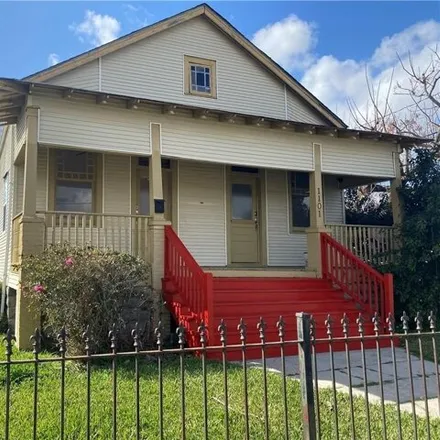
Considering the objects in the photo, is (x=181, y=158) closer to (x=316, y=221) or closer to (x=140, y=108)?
(x=140, y=108)

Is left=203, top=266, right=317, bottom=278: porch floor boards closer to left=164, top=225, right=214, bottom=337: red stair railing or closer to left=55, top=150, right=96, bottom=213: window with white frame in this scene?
left=164, top=225, right=214, bottom=337: red stair railing

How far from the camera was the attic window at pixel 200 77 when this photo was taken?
1285 centimetres

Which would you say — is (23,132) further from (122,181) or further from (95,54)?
(95,54)

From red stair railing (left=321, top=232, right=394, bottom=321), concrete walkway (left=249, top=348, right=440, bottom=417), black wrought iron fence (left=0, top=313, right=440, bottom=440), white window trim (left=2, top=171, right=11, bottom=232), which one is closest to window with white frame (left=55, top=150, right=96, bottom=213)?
white window trim (left=2, top=171, right=11, bottom=232)

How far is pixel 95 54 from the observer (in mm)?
11648

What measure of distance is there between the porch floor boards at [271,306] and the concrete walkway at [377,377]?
1.44 feet

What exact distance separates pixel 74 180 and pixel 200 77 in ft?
15.5

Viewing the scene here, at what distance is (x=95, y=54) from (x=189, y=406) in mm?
9377

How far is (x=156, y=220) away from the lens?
9.16m

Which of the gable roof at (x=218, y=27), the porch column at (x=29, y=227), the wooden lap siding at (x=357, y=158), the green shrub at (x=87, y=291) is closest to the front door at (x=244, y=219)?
the wooden lap siding at (x=357, y=158)

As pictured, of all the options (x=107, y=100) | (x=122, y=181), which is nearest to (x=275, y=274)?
(x=122, y=181)

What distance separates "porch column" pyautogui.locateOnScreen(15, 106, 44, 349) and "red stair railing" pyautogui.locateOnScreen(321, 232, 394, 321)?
19.6ft

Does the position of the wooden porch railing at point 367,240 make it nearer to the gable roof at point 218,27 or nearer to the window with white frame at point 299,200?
the window with white frame at point 299,200

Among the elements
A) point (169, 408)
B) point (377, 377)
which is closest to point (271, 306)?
point (377, 377)
